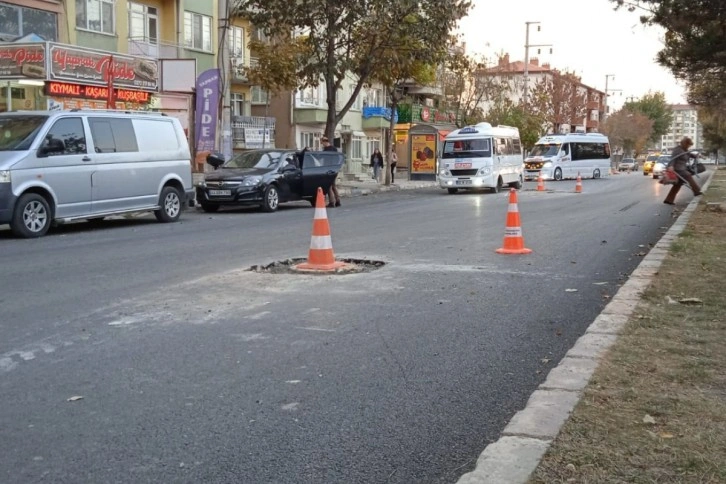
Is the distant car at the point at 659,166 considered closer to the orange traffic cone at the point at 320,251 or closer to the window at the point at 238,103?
the window at the point at 238,103

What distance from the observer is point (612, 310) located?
642 cm

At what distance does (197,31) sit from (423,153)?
44.8 feet

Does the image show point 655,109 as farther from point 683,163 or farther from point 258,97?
point 683,163

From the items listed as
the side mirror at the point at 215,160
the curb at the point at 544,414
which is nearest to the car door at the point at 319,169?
the side mirror at the point at 215,160

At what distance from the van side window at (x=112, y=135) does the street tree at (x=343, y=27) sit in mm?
11788

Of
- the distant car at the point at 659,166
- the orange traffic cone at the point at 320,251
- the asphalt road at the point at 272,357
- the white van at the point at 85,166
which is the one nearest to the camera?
the asphalt road at the point at 272,357

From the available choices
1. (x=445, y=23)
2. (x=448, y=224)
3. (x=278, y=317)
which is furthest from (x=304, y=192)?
(x=278, y=317)

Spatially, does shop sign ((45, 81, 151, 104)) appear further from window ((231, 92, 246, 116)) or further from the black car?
window ((231, 92, 246, 116))

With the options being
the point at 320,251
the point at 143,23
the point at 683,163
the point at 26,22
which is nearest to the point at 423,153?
the point at 143,23

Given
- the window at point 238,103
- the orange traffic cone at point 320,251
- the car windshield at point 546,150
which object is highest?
the window at point 238,103

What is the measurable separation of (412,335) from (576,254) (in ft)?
18.2

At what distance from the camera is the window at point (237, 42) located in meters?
36.8

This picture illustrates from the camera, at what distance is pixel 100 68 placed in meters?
21.3

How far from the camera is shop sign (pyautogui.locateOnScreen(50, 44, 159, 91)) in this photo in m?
20.1
